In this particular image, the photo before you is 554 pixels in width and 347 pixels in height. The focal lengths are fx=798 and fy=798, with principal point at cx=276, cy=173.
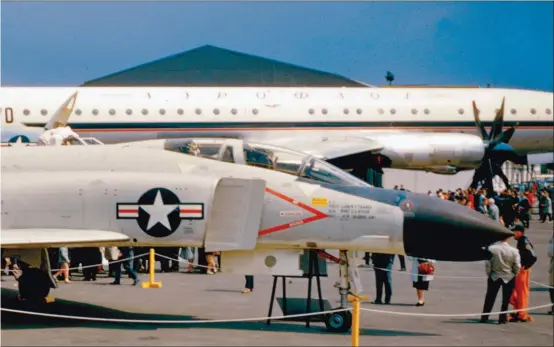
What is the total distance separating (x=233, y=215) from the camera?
10.6m

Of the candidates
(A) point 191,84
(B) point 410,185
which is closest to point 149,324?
(B) point 410,185

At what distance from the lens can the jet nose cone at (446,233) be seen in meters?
10.2

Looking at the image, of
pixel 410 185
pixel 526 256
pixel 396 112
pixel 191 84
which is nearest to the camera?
pixel 526 256

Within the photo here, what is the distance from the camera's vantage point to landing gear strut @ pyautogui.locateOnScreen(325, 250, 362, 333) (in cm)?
1047

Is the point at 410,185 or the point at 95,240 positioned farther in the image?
Result: the point at 410,185

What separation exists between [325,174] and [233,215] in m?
1.43

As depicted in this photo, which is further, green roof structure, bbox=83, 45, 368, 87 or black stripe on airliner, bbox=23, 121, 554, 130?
green roof structure, bbox=83, 45, 368, 87

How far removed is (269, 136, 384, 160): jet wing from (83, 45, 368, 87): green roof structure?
2087 centimetres

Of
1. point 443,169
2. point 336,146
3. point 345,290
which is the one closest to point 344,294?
point 345,290

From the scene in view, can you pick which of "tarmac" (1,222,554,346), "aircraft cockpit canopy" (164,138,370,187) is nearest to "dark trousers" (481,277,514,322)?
"tarmac" (1,222,554,346)

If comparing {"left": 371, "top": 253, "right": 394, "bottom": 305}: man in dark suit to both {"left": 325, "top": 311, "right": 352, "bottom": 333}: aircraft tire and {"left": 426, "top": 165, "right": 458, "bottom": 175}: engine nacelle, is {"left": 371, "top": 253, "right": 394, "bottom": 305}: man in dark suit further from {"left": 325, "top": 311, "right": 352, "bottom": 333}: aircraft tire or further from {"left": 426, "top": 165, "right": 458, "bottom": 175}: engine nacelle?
{"left": 426, "top": 165, "right": 458, "bottom": 175}: engine nacelle

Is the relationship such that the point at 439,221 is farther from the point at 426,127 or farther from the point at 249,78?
the point at 249,78

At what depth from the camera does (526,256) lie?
1241cm

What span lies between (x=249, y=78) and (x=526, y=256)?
124ft
